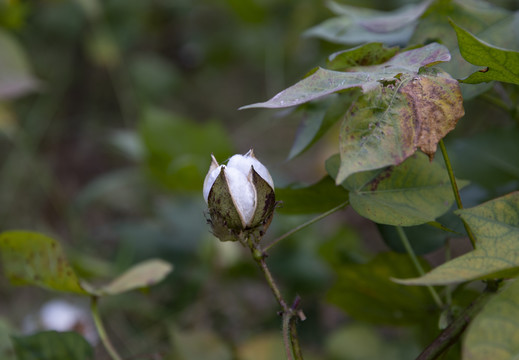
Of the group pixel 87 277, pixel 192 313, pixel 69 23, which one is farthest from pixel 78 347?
pixel 69 23

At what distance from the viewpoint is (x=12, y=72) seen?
87 cm

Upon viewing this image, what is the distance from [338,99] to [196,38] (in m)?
1.19

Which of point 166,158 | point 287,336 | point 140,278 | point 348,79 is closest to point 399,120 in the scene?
point 348,79

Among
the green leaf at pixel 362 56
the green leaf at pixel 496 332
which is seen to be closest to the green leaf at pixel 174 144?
the green leaf at pixel 362 56

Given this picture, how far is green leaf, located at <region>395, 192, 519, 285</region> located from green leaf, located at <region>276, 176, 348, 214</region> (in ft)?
0.34

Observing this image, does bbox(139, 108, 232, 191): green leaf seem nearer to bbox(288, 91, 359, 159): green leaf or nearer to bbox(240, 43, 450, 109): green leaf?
bbox(288, 91, 359, 159): green leaf

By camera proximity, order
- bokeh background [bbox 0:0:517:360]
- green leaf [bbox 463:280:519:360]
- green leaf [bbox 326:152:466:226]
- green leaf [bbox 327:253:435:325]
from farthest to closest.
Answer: bokeh background [bbox 0:0:517:360], green leaf [bbox 327:253:435:325], green leaf [bbox 326:152:466:226], green leaf [bbox 463:280:519:360]

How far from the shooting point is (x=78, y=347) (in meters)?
0.43

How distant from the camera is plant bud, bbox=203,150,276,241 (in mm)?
306

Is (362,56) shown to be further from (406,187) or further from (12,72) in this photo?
(12,72)

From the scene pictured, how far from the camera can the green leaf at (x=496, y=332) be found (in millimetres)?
238

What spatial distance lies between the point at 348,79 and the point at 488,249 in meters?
0.12

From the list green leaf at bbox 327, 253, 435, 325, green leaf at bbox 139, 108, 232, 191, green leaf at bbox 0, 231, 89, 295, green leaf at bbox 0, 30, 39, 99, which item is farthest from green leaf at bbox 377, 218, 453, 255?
green leaf at bbox 0, 30, 39, 99

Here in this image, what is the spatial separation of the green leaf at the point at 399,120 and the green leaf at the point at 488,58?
2cm
